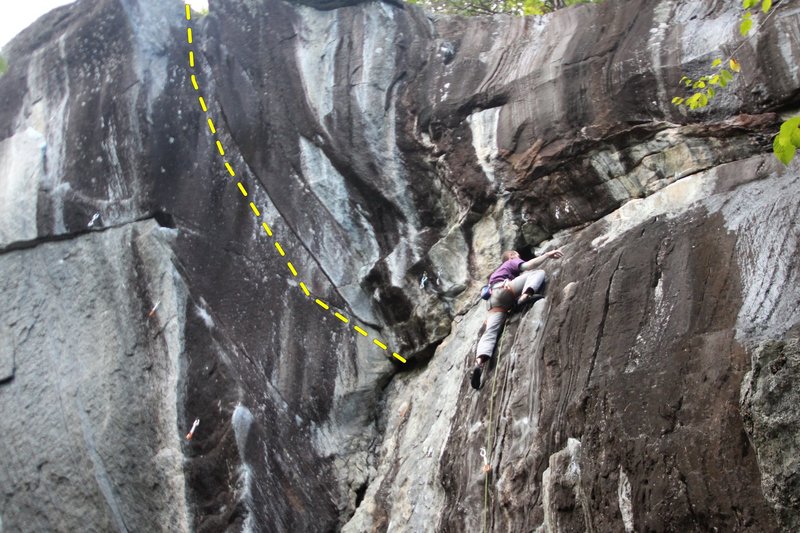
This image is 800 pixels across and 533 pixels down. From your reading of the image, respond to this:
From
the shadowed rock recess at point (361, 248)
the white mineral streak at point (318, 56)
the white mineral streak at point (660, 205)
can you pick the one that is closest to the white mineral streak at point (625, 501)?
the shadowed rock recess at point (361, 248)

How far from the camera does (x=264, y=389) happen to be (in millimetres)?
11352

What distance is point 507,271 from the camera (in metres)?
9.93

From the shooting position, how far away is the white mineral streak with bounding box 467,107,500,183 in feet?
37.3

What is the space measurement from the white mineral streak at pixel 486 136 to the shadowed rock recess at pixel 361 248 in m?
0.04

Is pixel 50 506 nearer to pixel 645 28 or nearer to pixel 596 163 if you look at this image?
pixel 596 163

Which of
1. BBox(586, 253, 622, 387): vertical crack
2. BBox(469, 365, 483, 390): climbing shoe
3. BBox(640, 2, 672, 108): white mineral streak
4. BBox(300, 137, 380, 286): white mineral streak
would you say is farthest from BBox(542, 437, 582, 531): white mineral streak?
BBox(300, 137, 380, 286): white mineral streak

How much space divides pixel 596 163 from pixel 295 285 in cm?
436

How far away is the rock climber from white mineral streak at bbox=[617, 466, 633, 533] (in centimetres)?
248

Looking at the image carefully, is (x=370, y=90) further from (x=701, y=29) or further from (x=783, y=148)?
(x=783, y=148)

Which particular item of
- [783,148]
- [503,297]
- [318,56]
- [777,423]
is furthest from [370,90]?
[783,148]

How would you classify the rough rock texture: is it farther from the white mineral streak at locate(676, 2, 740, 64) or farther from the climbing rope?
the white mineral streak at locate(676, 2, 740, 64)

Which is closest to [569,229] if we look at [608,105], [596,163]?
[596,163]

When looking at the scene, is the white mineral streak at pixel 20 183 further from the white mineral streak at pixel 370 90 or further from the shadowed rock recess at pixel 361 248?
the white mineral streak at pixel 370 90

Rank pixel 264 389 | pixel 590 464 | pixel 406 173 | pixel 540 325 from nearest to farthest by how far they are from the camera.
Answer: pixel 590 464, pixel 540 325, pixel 264 389, pixel 406 173
